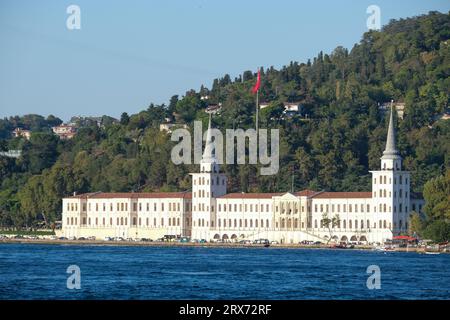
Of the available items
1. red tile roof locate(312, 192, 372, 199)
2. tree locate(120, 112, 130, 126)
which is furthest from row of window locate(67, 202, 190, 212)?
tree locate(120, 112, 130, 126)

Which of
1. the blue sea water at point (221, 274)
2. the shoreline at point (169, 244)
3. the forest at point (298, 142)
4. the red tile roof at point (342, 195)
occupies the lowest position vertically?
the blue sea water at point (221, 274)

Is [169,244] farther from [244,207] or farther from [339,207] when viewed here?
[339,207]

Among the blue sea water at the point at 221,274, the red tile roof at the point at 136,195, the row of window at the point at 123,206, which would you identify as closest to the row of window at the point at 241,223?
the row of window at the point at 123,206

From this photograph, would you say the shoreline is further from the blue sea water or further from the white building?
the blue sea water

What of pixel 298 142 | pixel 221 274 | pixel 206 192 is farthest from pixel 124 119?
pixel 221 274

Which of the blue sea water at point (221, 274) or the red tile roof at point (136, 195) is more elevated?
the red tile roof at point (136, 195)

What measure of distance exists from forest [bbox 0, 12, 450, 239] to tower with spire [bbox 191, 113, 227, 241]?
30.5ft

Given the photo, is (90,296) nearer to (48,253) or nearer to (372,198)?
(48,253)

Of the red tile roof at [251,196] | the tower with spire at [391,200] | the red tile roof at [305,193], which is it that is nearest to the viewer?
the tower with spire at [391,200]

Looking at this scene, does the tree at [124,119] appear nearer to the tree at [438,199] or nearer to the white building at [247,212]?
the white building at [247,212]

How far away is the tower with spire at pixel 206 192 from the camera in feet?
439

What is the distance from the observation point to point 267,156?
152m

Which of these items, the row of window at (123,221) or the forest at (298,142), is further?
the forest at (298,142)
